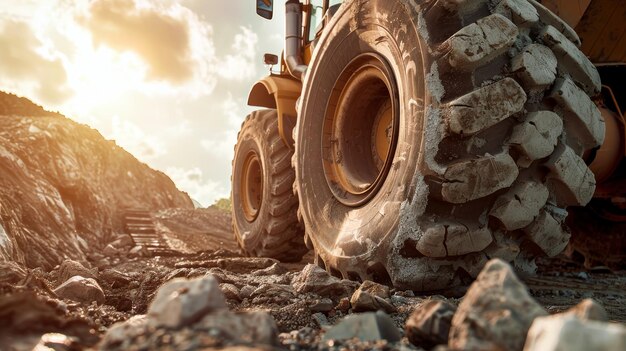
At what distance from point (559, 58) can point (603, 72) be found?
3.76ft

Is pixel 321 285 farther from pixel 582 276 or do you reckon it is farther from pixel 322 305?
pixel 582 276

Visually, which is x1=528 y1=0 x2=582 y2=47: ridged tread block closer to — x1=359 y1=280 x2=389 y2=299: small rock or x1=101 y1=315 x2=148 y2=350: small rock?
x1=359 y1=280 x2=389 y2=299: small rock

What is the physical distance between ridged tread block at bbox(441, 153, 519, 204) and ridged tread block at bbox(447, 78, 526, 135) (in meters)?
0.12

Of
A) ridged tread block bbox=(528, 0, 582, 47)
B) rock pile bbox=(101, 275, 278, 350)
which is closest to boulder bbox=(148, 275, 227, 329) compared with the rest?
rock pile bbox=(101, 275, 278, 350)

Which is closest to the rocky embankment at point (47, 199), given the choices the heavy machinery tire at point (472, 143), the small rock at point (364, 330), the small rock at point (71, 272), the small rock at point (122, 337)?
the small rock at point (71, 272)

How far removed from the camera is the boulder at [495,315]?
92 centimetres

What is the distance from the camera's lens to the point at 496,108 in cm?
201

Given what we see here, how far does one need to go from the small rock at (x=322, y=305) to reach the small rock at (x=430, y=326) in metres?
0.74

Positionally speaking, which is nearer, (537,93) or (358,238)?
(537,93)

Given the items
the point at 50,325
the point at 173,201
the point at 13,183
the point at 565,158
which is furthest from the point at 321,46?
the point at 173,201

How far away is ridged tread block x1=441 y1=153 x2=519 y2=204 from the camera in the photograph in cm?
201

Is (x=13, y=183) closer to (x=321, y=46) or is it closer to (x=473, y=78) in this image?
(x=321, y=46)

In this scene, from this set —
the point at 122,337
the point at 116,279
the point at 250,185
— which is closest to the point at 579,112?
the point at 122,337

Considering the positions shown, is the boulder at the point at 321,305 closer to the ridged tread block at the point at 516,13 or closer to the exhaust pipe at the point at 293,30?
the ridged tread block at the point at 516,13
